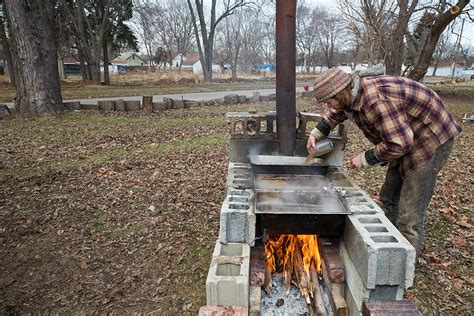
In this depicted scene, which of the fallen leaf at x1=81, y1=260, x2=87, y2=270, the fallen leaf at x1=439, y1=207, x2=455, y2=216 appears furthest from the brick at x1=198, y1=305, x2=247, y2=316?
the fallen leaf at x1=439, y1=207, x2=455, y2=216

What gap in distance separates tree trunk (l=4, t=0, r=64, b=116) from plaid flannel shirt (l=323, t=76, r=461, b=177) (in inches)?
424

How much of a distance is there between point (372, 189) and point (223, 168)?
2.66m

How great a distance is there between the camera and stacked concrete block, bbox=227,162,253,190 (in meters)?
3.14

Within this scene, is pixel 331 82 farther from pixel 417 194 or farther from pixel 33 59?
pixel 33 59

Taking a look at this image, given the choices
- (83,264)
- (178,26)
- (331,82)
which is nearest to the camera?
(331,82)

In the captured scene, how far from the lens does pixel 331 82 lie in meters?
2.69

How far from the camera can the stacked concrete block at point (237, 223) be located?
2.59 m

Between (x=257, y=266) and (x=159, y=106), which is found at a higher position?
(x=159, y=106)

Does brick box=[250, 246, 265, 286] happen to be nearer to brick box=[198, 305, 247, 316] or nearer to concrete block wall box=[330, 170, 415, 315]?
brick box=[198, 305, 247, 316]

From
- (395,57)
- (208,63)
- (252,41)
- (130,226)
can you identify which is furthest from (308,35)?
(130,226)

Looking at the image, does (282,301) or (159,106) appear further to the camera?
(159,106)

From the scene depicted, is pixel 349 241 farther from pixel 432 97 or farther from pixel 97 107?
pixel 97 107

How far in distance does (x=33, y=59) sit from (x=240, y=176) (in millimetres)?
9988

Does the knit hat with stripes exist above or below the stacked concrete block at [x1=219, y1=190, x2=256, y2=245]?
above
